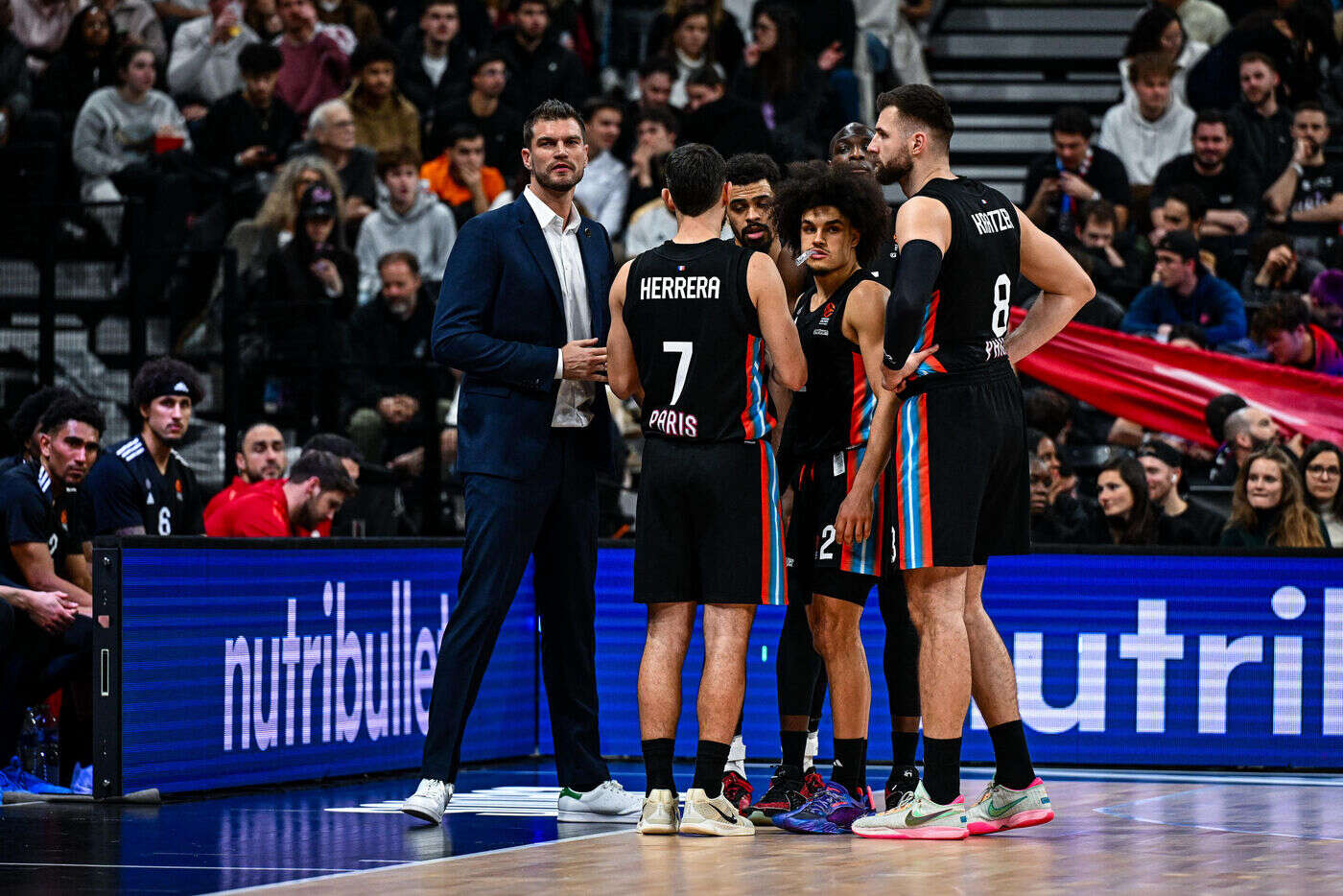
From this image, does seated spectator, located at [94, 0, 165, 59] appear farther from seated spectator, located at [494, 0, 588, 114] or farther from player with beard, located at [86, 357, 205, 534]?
player with beard, located at [86, 357, 205, 534]

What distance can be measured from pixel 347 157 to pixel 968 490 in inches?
392

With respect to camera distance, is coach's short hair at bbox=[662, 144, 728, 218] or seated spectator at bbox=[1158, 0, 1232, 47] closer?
coach's short hair at bbox=[662, 144, 728, 218]

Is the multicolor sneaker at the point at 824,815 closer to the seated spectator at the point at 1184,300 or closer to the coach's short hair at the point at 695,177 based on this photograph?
the coach's short hair at the point at 695,177

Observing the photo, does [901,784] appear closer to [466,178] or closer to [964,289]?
[964,289]

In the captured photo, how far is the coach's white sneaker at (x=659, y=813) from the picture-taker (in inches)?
274

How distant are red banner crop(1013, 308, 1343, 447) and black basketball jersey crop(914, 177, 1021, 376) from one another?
18.4 ft

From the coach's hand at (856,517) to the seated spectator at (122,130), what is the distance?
9465mm

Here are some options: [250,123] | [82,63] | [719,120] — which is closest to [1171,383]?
[719,120]

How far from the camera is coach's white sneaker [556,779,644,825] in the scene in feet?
24.7

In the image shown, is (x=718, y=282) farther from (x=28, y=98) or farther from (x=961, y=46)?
(x=961, y=46)

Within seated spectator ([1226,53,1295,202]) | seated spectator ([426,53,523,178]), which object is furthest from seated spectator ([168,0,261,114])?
seated spectator ([1226,53,1295,202])

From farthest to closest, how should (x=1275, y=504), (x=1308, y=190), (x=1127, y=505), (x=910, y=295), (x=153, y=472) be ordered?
(x=1308, y=190) < (x=1127, y=505) < (x=1275, y=504) < (x=153, y=472) < (x=910, y=295)

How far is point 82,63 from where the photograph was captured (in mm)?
16234

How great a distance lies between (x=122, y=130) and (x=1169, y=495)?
8616mm
